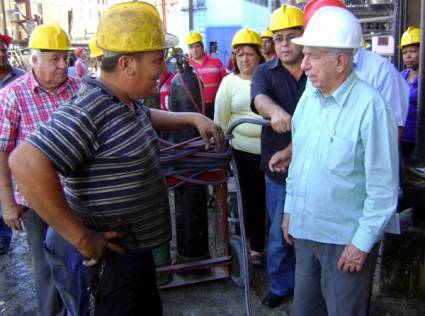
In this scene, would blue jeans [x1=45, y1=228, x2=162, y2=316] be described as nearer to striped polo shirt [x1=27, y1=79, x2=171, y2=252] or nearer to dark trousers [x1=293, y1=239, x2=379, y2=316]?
striped polo shirt [x1=27, y1=79, x2=171, y2=252]

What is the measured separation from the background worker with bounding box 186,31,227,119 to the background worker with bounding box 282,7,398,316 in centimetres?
402

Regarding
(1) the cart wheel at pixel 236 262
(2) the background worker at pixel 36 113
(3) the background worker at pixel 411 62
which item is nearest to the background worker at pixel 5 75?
(2) the background worker at pixel 36 113

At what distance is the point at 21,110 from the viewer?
291cm

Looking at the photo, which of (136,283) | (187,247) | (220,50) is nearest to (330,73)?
(136,283)

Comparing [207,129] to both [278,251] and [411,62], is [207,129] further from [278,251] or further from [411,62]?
[411,62]

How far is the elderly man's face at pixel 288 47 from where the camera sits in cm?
312

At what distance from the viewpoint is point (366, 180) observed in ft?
6.76

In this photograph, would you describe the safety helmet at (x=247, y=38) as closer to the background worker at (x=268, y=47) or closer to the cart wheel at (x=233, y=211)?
the background worker at (x=268, y=47)

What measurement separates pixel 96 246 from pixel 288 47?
2.02m

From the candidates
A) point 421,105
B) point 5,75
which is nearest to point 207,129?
point 421,105

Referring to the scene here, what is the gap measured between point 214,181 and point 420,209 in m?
1.60

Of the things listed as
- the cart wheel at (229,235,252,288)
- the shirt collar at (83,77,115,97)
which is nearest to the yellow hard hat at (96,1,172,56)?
the shirt collar at (83,77,115,97)

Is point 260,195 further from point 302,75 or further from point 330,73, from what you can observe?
point 330,73

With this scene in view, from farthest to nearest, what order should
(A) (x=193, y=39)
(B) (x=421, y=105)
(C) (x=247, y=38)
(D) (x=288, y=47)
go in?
(A) (x=193, y=39) < (C) (x=247, y=38) < (B) (x=421, y=105) < (D) (x=288, y=47)
